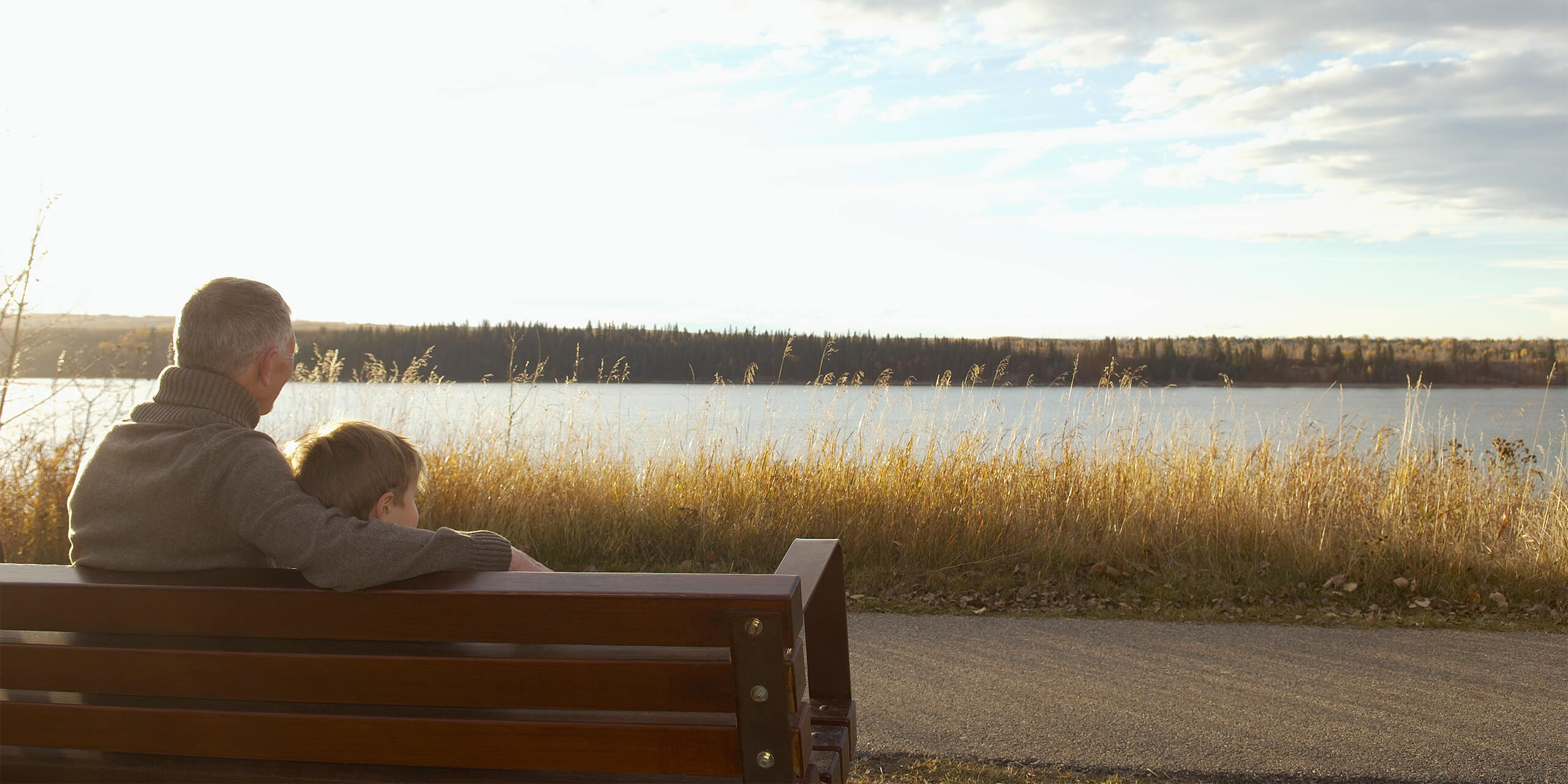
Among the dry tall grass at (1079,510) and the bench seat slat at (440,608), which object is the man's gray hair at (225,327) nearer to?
the bench seat slat at (440,608)

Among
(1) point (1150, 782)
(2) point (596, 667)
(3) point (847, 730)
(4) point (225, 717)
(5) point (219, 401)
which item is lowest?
(1) point (1150, 782)

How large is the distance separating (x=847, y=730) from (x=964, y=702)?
5.70ft

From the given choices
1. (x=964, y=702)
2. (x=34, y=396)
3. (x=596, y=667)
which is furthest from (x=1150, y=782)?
(x=34, y=396)

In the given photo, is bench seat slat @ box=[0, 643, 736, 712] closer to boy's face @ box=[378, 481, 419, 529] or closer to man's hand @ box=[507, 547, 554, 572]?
boy's face @ box=[378, 481, 419, 529]

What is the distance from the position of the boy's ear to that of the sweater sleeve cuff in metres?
0.39

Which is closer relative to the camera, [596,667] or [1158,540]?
[596,667]

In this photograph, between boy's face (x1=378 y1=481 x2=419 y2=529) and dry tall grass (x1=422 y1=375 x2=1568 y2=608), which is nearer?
boy's face (x1=378 y1=481 x2=419 y2=529)

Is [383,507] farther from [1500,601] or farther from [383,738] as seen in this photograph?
[1500,601]

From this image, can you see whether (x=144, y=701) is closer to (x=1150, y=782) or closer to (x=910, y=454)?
(x=1150, y=782)

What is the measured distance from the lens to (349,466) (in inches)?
87.0

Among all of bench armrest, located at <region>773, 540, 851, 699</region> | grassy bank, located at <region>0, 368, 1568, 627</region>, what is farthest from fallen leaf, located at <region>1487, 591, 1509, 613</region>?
bench armrest, located at <region>773, 540, 851, 699</region>

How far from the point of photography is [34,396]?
7453 millimetres

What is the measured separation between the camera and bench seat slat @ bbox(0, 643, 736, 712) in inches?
68.9

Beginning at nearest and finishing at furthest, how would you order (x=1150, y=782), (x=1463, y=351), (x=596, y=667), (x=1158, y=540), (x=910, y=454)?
1. (x=596, y=667)
2. (x=1150, y=782)
3. (x=1158, y=540)
4. (x=910, y=454)
5. (x=1463, y=351)
